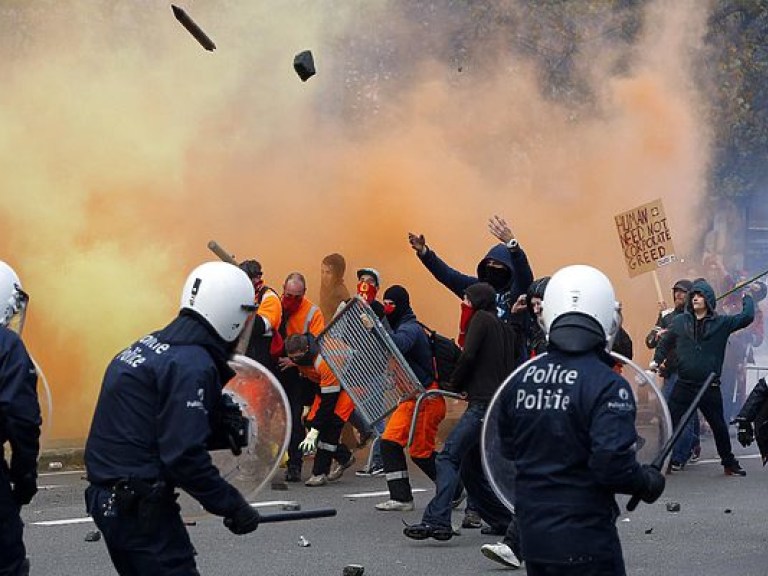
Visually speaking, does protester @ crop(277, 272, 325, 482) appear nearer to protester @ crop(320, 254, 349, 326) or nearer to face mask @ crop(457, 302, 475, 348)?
protester @ crop(320, 254, 349, 326)

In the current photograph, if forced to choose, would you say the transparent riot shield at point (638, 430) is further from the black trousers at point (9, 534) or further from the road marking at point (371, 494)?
the road marking at point (371, 494)

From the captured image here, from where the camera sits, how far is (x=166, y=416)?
536cm

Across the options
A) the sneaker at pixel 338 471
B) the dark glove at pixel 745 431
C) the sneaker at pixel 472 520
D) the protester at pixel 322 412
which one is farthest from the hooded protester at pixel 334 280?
the dark glove at pixel 745 431

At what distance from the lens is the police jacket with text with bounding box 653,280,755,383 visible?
43.8 feet

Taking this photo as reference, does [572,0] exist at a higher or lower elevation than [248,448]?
higher

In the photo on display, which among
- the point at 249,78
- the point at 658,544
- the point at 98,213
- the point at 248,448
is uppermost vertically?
the point at 249,78

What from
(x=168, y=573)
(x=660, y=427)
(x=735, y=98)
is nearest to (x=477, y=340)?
(x=660, y=427)

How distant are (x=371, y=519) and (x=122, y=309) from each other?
6905 mm

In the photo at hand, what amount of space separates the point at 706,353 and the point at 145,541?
8.60 m

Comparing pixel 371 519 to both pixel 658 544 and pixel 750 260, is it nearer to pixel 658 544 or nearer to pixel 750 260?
pixel 658 544

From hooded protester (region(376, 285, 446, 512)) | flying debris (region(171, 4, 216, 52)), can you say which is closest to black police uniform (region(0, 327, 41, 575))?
hooded protester (region(376, 285, 446, 512))

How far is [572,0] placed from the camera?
22.3m

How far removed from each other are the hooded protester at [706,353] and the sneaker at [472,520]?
11.4ft

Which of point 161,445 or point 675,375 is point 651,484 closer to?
point 161,445
